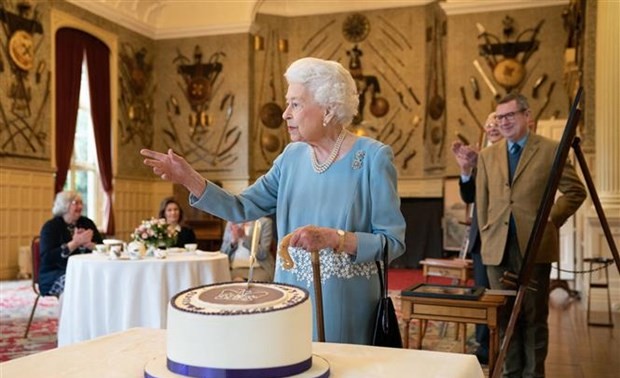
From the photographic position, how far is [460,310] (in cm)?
298

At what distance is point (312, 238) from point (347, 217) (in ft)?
1.00

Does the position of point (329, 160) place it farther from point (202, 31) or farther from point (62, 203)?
point (202, 31)

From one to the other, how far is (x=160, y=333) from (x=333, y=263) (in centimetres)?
57

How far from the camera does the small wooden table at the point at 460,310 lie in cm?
293

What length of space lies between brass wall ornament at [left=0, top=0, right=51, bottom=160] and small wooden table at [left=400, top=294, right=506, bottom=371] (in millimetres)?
8622

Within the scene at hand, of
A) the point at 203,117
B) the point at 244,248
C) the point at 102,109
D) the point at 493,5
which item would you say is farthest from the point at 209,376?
the point at 203,117

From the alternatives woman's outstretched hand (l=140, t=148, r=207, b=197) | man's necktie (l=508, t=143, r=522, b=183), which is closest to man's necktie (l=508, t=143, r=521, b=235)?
man's necktie (l=508, t=143, r=522, b=183)

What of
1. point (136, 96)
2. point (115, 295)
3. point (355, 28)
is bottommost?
point (115, 295)

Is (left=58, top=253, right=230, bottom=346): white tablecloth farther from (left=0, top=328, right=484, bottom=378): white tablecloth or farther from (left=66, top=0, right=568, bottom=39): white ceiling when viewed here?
(left=66, top=0, right=568, bottom=39): white ceiling

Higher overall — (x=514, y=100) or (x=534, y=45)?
(x=534, y=45)

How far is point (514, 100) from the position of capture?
126 inches

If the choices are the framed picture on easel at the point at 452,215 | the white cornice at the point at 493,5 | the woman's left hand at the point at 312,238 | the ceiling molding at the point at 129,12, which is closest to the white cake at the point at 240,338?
the woman's left hand at the point at 312,238

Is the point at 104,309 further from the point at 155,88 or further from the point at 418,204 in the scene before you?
the point at 155,88

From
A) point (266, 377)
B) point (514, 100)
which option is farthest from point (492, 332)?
point (266, 377)
